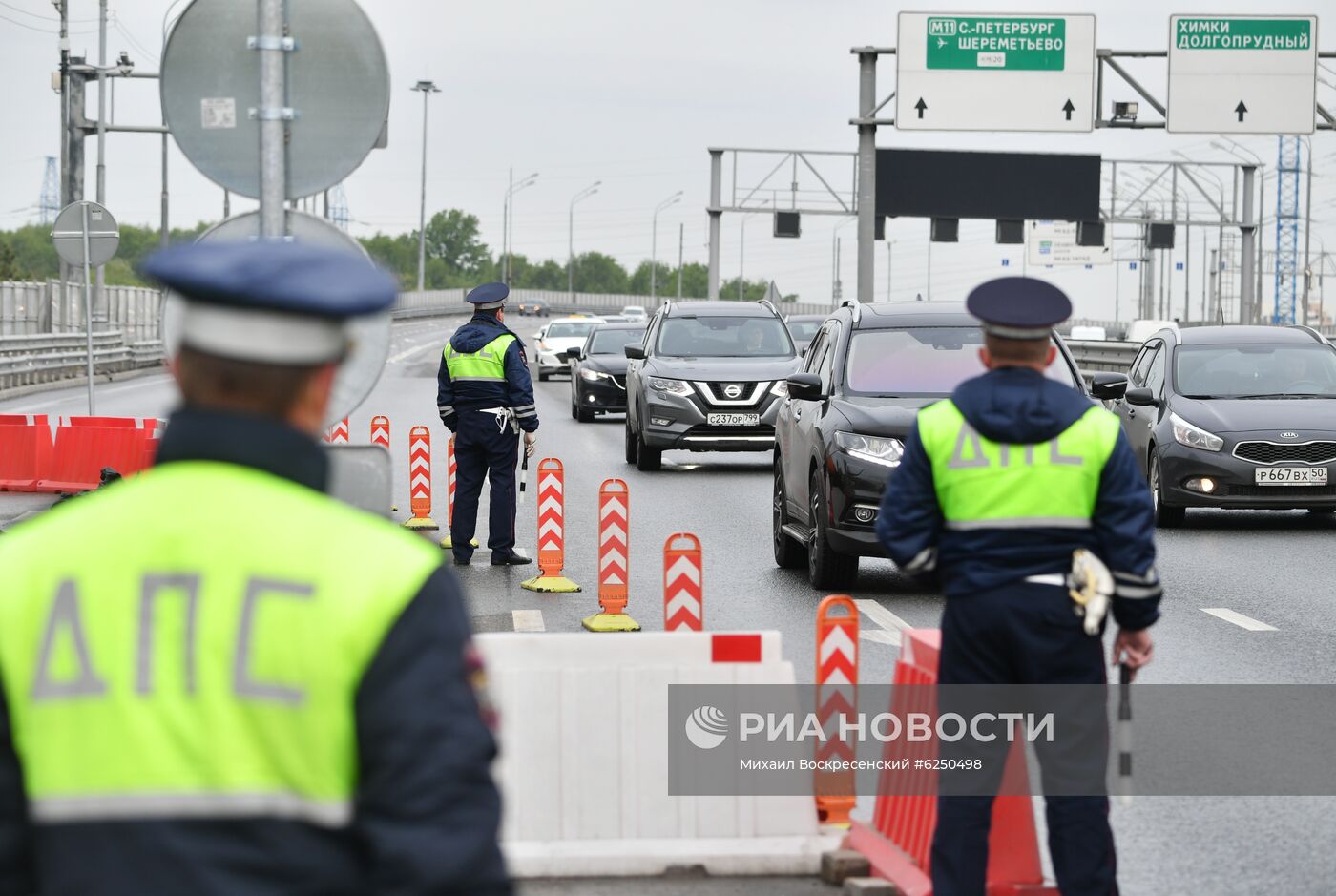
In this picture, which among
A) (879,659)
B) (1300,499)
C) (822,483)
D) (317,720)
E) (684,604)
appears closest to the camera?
(317,720)

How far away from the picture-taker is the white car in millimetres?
54750

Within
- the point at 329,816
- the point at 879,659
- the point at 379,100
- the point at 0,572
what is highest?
the point at 379,100

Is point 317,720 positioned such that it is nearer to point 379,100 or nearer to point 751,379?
point 379,100

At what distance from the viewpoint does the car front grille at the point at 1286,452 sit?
17375mm

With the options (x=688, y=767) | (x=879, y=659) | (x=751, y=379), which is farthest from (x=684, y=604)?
(x=751, y=379)

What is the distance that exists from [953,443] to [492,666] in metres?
1.87

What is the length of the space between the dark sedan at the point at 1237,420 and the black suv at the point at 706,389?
5.55m

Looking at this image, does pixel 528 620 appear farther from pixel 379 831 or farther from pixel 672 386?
pixel 672 386

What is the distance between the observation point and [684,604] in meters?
9.80

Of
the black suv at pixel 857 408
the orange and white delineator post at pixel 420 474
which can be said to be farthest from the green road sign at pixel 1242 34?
the black suv at pixel 857 408

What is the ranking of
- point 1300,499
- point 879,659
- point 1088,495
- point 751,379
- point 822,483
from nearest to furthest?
point 1088,495 < point 879,659 < point 822,483 < point 1300,499 < point 751,379

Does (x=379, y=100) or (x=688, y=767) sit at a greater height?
(x=379, y=100)

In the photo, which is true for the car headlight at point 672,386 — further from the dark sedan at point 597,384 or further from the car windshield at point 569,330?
the car windshield at point 569,330

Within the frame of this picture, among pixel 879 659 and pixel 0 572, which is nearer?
pixel 0 572
